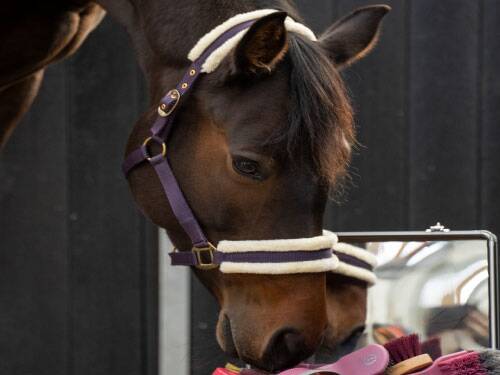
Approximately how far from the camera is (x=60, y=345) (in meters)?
2.27

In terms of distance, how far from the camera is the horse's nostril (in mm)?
1201

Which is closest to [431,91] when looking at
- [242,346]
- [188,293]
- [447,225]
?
[447,225]

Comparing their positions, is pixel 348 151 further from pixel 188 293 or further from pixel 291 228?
pixel 188 293

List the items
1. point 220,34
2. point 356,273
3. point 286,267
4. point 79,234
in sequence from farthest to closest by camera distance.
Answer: point 79,234, point 356,273, point 220,34, point 286,267

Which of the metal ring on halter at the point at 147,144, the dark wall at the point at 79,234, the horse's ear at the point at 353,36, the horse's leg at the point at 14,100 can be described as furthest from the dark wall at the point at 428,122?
the metal ring on halter at the point at 147,144

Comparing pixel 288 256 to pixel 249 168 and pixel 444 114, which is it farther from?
pixel 444 114

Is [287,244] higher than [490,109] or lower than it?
lower

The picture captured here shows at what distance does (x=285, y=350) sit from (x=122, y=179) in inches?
45.4

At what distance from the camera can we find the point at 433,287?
1.44 m

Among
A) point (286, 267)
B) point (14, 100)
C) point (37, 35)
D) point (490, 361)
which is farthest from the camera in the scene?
point (14, 100)

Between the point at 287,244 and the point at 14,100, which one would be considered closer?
the point at 287,244

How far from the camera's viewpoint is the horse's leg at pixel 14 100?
197 cm

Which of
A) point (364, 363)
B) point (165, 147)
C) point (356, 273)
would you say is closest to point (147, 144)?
point (165, 147)

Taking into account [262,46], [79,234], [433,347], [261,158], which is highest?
[262,46]
